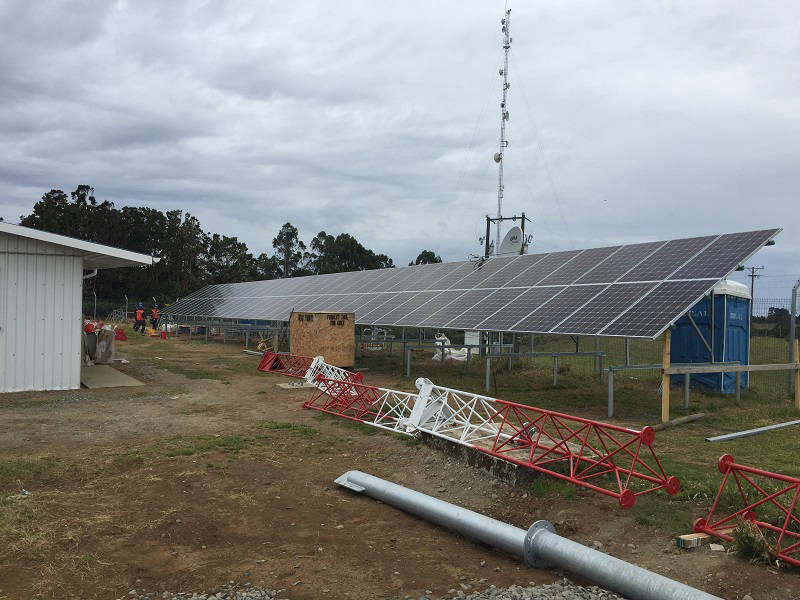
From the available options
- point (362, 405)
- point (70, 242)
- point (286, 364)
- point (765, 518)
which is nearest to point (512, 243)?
point (286, 364)

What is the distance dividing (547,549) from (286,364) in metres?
17.6

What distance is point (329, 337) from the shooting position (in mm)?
22766

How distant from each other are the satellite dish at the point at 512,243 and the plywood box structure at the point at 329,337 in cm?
841

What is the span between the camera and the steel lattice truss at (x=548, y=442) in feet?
25.2

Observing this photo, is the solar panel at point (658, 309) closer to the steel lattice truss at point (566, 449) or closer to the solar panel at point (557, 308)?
the solar panel at point (557, 308)

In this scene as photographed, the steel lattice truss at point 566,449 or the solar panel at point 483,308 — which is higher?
the solar panel at point 483,308

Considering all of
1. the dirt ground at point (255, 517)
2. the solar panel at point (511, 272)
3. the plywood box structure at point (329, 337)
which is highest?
the solar panel at point (511, 272)

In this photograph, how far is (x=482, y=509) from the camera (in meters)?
8.25

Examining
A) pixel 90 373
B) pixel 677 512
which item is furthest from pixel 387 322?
pixel 677 512

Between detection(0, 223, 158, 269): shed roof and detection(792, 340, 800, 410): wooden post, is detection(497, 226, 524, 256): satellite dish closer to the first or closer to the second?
detection(792, 340, 800, 410): wooden post

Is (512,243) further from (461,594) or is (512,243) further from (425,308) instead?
(461,594)

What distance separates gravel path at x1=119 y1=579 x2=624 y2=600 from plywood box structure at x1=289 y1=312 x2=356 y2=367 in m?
17.1

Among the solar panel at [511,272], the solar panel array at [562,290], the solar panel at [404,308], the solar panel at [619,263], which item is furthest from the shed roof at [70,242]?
the solar panel at [619,263]

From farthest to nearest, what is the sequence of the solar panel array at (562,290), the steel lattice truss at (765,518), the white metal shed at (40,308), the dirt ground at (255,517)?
the white metal shed at (40,308)
the solar panel array at (562,290)
the steel lattice truss at (765,518)
the dirt ground at (255,517)
